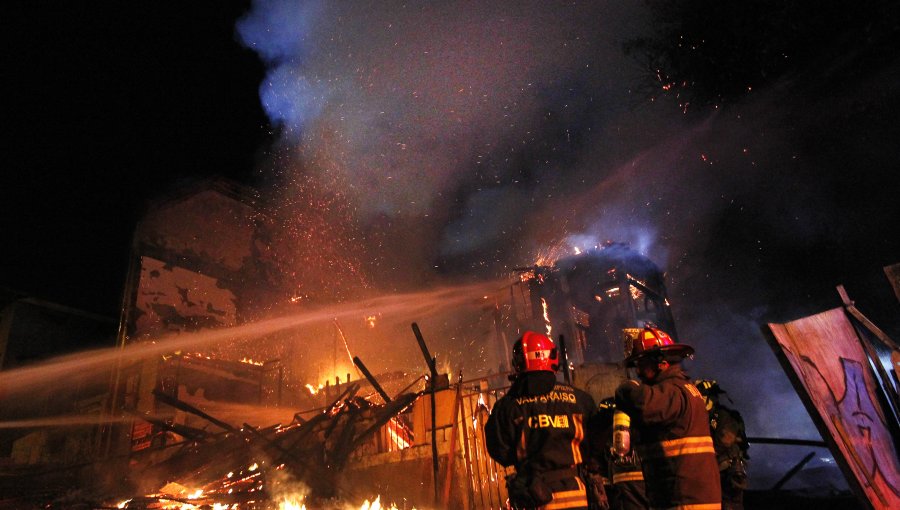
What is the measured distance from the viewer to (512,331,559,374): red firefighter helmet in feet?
14.2

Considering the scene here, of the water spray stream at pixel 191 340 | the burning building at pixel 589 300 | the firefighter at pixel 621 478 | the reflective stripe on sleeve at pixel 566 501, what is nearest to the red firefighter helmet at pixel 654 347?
the firefighter at pixel 621 478

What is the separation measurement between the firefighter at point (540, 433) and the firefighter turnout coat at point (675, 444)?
0.45m

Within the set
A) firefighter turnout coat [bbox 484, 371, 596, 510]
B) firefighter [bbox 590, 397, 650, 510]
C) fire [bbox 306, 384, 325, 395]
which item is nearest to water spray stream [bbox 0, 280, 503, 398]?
fire [bbox 306, 384, 325, 395]

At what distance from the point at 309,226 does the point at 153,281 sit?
802 cm

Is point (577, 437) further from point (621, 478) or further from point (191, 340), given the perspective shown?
point (191, 340)

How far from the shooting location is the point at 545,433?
3988 millimetres

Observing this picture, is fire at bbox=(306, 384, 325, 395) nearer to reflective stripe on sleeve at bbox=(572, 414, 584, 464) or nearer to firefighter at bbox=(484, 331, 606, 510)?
firefighter at bbox=(484, 331, 606, 510)

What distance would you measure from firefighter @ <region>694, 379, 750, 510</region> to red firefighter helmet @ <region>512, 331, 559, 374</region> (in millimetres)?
2272

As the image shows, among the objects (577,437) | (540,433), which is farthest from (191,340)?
(577,437)

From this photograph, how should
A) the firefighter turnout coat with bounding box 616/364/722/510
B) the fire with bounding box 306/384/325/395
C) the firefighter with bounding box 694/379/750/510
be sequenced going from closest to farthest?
the firefighter turnout coat with bounding box 616/364/722/510, the firefighter with bounding box 694/379/750/510, the fire with bounding box 306/384/325/395

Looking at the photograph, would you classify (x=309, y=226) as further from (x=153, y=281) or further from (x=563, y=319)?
(x=563, y=319)

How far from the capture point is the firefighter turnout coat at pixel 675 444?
3.71 meters

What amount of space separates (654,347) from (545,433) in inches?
47.4

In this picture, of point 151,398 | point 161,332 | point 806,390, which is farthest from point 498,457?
point 161,332
